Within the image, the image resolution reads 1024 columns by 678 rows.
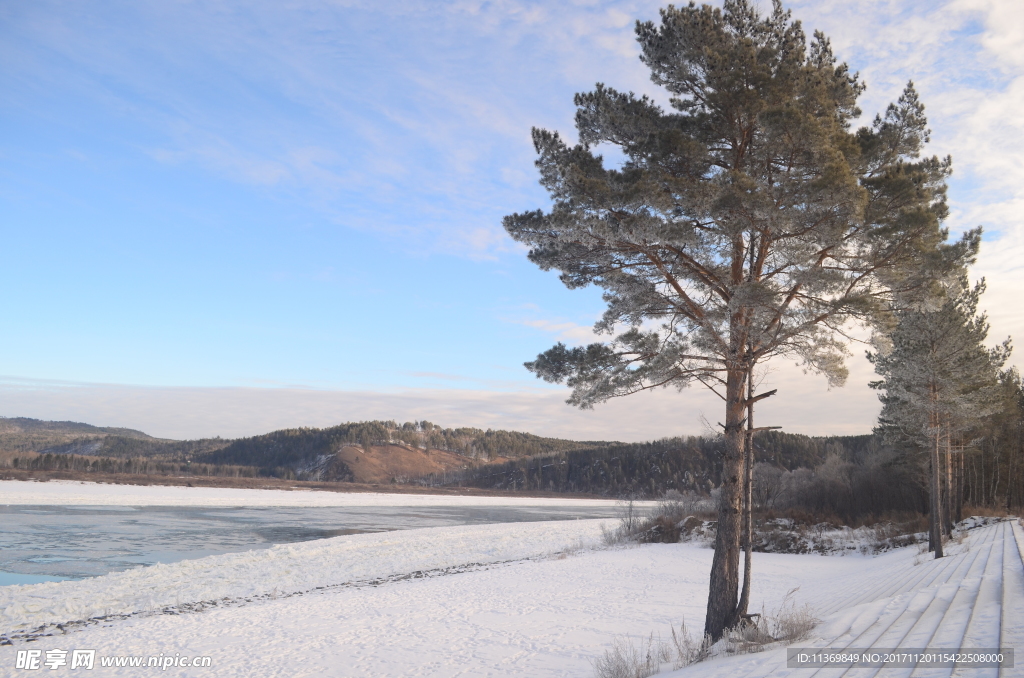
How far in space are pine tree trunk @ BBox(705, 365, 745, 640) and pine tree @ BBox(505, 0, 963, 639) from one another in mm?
22

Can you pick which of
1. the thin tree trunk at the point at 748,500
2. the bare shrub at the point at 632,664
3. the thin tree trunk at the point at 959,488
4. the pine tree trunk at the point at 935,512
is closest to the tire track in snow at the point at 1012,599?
the thin tree trunk at the point at 748,500

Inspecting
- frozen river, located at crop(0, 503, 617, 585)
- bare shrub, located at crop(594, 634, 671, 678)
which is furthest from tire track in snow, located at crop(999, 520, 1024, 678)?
frozen river, located at crop(0, 503, 617, 585)

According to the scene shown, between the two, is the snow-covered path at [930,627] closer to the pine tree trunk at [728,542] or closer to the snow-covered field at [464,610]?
the snow-covered field at [464,610]

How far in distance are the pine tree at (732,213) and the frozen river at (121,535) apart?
16610 mm

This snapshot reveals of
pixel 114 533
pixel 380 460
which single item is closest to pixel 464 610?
pixel 114 533

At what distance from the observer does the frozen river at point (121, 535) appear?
17828mm

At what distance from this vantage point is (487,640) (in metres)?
9.67

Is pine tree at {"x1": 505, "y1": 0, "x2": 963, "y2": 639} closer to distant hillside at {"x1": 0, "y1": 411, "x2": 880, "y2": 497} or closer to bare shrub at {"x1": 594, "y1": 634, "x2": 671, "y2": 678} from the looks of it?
bare shrub at {"x1": 594, "y1": 634, "x2": 671, "y2": 678}

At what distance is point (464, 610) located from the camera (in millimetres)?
12258

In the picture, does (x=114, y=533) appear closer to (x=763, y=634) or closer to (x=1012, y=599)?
(x=763, y=634)

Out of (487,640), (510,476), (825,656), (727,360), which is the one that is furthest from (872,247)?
(510,476)

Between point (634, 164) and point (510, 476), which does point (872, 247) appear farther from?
point (510, 476)

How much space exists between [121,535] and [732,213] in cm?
2916

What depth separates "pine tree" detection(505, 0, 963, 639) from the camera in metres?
7.80
